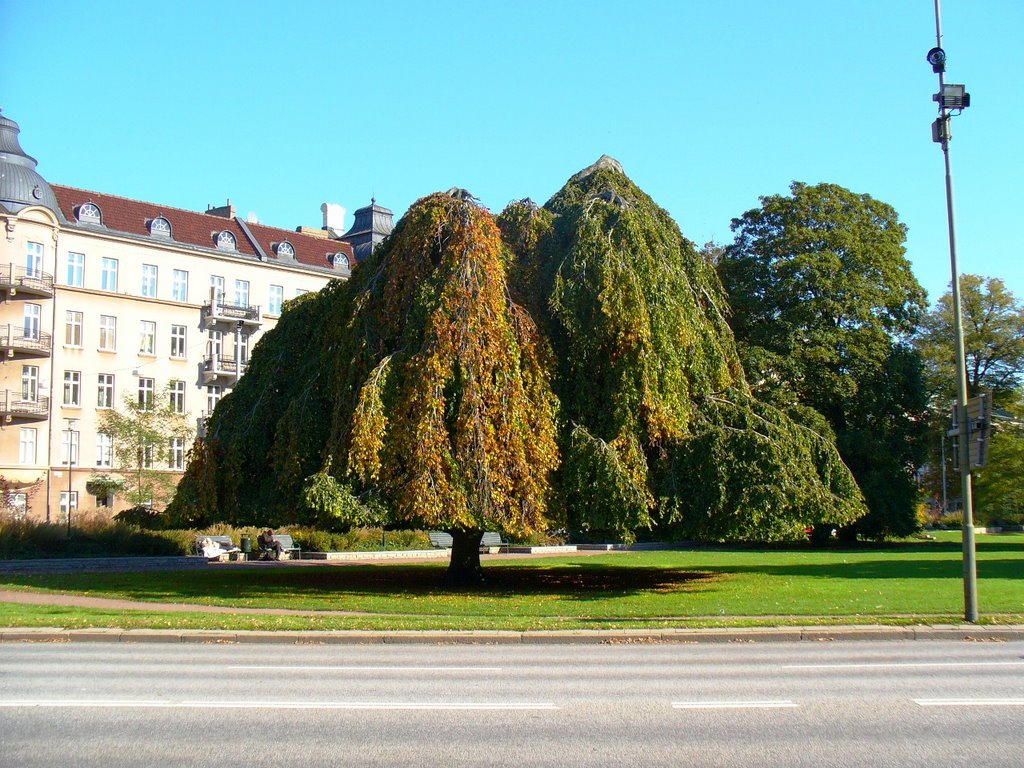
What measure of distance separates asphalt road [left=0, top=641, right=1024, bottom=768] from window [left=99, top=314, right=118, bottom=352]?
45283 millimetres

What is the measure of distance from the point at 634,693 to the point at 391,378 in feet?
41.9

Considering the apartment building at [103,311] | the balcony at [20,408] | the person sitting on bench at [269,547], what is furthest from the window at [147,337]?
the person sitting on bench at [269,547]

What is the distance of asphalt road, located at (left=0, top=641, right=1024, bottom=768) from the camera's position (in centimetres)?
766

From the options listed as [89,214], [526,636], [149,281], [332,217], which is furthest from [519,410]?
[332,217]

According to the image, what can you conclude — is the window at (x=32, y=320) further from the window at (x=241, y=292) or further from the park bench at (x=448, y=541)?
the park bench at (x=448, y=541)

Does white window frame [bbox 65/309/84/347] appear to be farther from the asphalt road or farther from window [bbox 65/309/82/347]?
the asphalt road

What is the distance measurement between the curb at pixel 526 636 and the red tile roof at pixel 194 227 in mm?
45378

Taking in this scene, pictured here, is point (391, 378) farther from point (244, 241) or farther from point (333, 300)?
point (244, 241)

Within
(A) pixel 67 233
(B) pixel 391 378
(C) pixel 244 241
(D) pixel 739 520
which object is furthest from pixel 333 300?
(C) pixel 244 241

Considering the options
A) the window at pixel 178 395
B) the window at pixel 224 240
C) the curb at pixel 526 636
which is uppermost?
the window at pixel 224 240

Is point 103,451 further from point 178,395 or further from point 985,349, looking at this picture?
point 985,349

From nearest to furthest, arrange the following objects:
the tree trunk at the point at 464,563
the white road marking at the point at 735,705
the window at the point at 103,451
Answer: the white road marking at the point at 735,705 < the tree trunk at the point at 464,563 < the window at the point at 103,451

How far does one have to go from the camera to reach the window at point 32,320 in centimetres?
5294

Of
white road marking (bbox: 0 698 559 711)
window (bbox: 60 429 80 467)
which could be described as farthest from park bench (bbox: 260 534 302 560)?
white road marking (bbox: 0 698 559 711)
